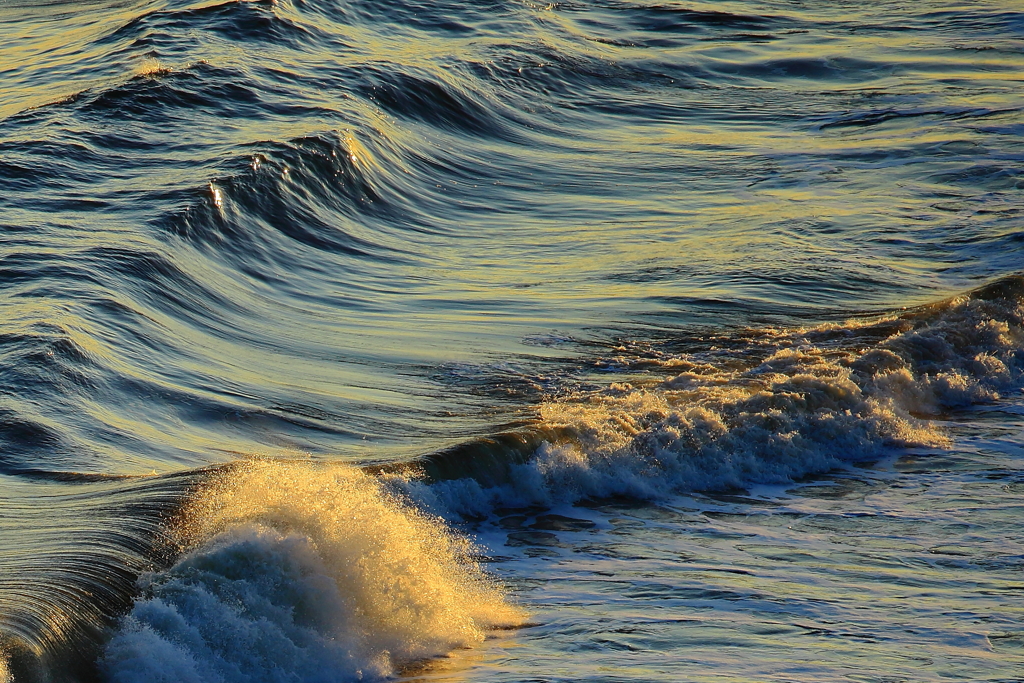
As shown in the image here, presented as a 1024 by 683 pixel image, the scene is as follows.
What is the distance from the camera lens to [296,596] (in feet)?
21.1

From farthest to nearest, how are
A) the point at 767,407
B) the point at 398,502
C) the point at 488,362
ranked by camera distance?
the point at 488,362
the point at 767,407
the point at 398,502

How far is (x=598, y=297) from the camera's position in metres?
12.0

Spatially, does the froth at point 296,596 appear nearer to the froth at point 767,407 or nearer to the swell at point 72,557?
the swell at point 72,557

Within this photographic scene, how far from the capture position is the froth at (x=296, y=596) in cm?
604

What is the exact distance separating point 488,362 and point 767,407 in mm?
2239

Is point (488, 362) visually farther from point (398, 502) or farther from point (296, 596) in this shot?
Result: point (296, 596)

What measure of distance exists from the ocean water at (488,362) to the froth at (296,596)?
0.07ft

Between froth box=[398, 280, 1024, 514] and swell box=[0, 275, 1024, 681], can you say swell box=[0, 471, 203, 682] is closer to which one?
swell box=[0, 275, 1024, 681]

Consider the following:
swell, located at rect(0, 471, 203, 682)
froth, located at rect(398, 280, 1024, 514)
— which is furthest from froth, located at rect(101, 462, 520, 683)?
froth, located at rect(398, 280, 1024, 514)

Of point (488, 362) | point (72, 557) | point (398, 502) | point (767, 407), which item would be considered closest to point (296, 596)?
point (72, 557)

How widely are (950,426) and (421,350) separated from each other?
13.6ft

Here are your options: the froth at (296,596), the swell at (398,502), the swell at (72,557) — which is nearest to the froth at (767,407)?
the swell at (398,502)

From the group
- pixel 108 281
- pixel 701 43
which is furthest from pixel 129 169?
pixel 701 43

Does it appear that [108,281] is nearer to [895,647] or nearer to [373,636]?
[373,636]
